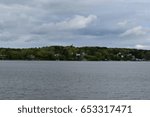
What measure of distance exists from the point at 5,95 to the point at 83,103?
26.6 metres

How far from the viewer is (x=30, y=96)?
4234cm

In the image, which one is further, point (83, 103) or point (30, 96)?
point (30, 96)

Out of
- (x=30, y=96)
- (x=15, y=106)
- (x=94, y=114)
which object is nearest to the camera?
(x=94, y=114)

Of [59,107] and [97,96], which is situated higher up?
[59,107]

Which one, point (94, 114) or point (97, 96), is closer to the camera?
point (94, 114)

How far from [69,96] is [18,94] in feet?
19.0

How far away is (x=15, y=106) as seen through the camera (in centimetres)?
1708

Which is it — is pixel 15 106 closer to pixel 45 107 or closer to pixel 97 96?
pixel 45 107

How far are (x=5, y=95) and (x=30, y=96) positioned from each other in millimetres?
2757

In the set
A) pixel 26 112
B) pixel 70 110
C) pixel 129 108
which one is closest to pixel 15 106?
pixel 26 112

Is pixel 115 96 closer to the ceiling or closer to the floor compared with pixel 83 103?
closer to the floor

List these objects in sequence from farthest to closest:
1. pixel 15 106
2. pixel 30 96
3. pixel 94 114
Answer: pixel 30 96, pixel 15 106, pixel 94 114

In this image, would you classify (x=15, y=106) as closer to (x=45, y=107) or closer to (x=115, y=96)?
(x=45, y=107)

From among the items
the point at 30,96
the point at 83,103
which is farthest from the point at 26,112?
the point at 30,96
